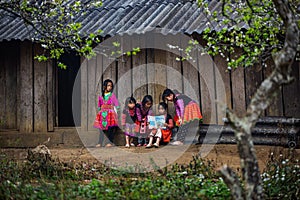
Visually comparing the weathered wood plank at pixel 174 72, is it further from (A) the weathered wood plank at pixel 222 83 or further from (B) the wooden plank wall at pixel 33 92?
(B) the wooden plank wall at pixel 33 92

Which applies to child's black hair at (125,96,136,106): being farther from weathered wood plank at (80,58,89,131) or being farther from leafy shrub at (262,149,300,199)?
leafy shrub at (262,149,300,199)

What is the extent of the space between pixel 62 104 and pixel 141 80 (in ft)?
13.0

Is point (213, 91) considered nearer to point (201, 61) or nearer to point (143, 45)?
point (201, 61)

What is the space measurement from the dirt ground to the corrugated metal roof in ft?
7.15

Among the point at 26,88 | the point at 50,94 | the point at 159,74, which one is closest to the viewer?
the point at 159,74

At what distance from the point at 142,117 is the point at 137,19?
2039 millimetres

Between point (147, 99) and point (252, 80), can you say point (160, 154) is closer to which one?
point (147, 99)

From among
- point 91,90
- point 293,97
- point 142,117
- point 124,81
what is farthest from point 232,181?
point 91,90

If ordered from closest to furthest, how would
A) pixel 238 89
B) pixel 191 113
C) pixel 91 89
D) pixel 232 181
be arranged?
pixel 232 181 < pixel 238 89 < pixel 191 113 < pixel 91 89

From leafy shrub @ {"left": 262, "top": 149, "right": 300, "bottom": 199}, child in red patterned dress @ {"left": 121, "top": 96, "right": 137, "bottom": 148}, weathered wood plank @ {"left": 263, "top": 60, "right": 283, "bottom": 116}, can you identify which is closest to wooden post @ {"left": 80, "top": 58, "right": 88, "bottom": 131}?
child in red patterned dress @ {"left": 121, "top": 96, "right": 137, "bottom": 148}

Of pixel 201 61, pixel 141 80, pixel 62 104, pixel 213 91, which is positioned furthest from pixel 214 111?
pixel 62 104

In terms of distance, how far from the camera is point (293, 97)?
8359 millimetres

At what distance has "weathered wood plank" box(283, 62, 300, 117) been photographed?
8.34m

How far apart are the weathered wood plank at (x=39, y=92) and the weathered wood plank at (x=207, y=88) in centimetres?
353
